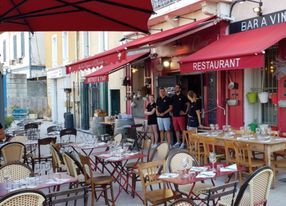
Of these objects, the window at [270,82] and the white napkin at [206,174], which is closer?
the white napkin at [206,174]

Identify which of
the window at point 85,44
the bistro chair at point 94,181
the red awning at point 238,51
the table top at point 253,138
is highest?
the window at point 85,44

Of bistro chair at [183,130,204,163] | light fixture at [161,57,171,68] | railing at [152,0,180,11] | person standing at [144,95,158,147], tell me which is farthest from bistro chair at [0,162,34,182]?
light fixture at [161,57,171,68]

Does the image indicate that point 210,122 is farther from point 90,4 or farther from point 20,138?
point 90,4

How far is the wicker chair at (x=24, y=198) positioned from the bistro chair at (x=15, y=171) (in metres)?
1.70

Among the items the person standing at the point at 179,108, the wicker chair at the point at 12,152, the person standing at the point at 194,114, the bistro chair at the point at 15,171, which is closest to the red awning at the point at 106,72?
the person standing at the point at 179,108

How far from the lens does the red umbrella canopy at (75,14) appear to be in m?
6.06

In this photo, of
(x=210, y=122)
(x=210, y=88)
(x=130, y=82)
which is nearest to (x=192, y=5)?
(x=210, y=88)

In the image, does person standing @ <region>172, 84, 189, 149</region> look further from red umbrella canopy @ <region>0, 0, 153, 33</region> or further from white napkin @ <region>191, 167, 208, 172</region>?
white napkin @ <region>191, 167, 208, 172</region>

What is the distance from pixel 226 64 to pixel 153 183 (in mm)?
4026

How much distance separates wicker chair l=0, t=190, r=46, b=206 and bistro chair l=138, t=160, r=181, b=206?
1794 millimetres

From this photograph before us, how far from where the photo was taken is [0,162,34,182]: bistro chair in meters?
5.75

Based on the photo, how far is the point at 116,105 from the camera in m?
17.6

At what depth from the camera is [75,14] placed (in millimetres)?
6797

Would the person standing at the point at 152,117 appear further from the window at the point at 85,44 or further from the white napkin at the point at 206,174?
the window at the point at 85,44
